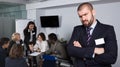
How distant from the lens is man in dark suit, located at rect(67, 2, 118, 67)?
153cm

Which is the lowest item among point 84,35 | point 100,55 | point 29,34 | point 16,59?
point 16,59

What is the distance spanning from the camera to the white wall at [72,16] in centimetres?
577

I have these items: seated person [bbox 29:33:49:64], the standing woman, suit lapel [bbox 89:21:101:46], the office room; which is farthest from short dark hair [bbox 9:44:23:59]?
the office room

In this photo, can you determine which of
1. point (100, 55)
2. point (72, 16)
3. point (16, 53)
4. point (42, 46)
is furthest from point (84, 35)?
point (72, 16)

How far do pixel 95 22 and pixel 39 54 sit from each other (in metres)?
4.16

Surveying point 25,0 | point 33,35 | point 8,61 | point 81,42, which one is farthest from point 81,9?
point 25,0

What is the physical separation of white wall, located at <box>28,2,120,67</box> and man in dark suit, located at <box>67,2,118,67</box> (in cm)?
430

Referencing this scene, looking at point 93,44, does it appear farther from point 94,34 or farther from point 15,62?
point 15,62

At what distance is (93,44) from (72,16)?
5610 millimetres

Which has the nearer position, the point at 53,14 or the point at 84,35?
the point at 84,35

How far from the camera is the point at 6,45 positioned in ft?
13.6

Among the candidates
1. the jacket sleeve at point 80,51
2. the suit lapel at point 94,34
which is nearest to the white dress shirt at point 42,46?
the jacket sleeve at point 80,51

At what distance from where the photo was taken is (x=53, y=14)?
7.76m

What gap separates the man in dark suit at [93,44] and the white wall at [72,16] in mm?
4302
